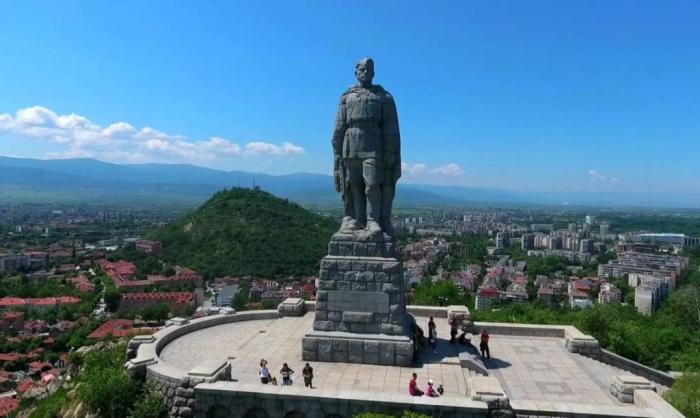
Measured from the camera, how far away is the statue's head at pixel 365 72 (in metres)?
13.0

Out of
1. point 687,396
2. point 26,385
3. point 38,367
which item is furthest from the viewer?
point 38,367

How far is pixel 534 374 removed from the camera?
12.2 meters

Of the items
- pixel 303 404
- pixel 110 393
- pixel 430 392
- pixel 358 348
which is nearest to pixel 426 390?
pixel 430 392

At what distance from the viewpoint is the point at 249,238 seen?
7481 cm

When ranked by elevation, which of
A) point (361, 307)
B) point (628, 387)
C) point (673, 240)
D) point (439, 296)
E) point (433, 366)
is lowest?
point (673, 240)

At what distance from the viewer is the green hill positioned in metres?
73.8

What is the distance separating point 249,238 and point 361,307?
211ft

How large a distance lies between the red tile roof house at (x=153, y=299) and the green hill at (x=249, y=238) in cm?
1527

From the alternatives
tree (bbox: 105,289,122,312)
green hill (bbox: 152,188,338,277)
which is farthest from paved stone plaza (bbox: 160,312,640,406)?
green hill (bbox: 152,188,338,277)

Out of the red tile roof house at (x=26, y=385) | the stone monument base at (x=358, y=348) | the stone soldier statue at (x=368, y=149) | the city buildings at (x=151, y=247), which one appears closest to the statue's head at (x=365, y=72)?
the stone soldier statue at (x=368, y=149)

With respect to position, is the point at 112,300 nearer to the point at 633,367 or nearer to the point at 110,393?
the point at 110,393

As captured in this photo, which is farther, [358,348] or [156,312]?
[156,312]

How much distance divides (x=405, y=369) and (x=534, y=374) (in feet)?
10.4

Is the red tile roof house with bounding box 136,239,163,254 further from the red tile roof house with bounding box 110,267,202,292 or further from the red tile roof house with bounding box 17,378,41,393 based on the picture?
the red tile roof house with bounding box 17,378,41,393
